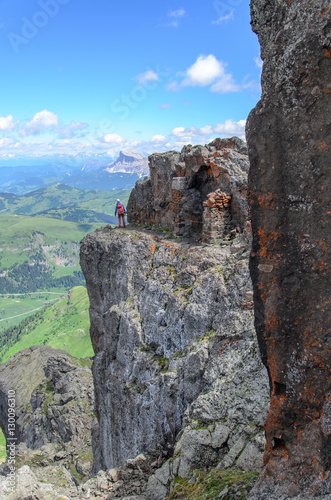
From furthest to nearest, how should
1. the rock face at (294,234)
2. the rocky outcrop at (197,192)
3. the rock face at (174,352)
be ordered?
the rocky outcrop at (197,192), the rock face at (174,352), the rock face at (294,234)

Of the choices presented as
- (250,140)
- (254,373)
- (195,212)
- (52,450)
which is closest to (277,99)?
(250,140)

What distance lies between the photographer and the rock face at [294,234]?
284 inches

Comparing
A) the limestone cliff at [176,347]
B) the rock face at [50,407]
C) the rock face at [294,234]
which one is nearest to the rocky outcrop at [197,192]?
the limestone cliff at [176,347]

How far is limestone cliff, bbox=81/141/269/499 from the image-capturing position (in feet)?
47.3

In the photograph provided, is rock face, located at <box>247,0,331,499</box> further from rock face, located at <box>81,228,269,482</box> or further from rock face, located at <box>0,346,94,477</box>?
rock face, located at <box>0,346,94,477</box>

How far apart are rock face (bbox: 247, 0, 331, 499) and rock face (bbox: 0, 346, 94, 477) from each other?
41944 millimetres

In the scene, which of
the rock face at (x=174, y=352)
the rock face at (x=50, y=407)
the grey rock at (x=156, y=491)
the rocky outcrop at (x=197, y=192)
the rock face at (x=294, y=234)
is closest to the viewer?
the rock face at (x=294, y=234)

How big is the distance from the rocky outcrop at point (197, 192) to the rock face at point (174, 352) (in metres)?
1.95

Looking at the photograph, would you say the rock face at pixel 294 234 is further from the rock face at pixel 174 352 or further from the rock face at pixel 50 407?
the rock face at pixel 50 407

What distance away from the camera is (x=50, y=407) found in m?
59.2

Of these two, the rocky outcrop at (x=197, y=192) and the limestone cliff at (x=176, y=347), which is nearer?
the limestone cliff at (x=176, y=347)

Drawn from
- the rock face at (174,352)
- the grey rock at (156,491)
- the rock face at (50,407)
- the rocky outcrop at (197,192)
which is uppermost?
the rocky outcrop at (197,192)

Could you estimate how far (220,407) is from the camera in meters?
15.0

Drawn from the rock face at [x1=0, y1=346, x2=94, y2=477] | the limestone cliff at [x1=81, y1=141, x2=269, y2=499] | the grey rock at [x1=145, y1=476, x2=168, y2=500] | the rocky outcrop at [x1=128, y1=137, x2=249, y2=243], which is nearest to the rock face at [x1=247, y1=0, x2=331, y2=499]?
the limestone cliff at [x1=81, y1=141, x2=269, y2=499]
